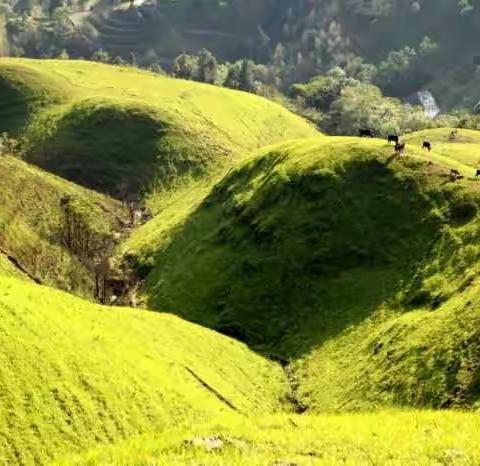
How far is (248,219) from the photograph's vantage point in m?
86.2

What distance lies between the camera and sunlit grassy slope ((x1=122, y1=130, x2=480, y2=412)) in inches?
1988

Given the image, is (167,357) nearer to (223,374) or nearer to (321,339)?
(223,374)

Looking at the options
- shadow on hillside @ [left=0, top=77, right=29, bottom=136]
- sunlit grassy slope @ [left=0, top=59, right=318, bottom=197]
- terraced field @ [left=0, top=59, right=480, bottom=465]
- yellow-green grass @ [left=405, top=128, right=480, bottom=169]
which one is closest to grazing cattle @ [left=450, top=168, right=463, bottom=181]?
terraced field @ [left=0, top=59, right=480, bottom=465]

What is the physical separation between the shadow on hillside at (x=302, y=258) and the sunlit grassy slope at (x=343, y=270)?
0.15 m

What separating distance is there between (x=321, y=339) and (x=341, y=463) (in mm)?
39892

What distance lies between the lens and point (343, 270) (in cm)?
7269

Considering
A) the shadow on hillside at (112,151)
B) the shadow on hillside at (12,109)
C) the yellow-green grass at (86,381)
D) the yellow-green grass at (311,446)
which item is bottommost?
the yellow-green grass at (86,381)

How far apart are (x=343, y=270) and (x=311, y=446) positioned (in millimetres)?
45381

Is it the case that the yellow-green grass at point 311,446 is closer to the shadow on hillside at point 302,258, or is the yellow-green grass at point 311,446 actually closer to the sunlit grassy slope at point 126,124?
the shadow on hillside at point 302,258

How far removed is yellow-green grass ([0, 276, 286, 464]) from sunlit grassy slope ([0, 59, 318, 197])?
89184 mm

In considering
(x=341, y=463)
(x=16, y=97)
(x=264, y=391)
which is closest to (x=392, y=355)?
(x=264, y=391)

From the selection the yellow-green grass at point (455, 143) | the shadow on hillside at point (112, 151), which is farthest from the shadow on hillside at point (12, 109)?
the yellow-green grass at point (455, 143)

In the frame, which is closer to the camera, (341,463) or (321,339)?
(341,463)

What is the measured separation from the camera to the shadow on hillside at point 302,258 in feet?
223
